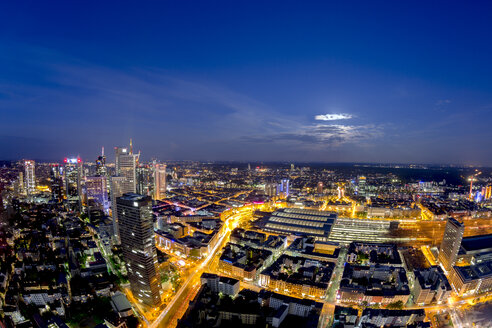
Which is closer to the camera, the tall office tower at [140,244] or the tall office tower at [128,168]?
the tall office tower at [140,244]

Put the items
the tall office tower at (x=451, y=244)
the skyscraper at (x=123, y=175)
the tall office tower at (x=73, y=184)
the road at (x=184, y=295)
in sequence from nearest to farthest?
the road at (x=184, y=295)
the tall office tower at (x=451, y=244)
the skyscraper at (x=123, y=175)
the tall office tower at (x=73, y=184)

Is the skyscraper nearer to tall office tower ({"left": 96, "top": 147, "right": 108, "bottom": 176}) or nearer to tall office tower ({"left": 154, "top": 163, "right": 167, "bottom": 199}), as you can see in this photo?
tall office tower ({"left": 154, "top": 163, "right": 167, "bottom": 199})

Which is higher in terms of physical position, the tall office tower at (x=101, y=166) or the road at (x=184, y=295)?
the tall office tower at (x=101, y=166)

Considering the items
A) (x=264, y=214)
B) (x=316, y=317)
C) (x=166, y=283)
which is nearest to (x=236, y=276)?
(x=166, y=283)

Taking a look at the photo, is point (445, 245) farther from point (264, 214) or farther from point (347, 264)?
point (264, 214)

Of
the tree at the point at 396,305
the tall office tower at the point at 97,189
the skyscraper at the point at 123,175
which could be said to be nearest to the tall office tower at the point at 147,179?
the tall office tower at the point at 97,189

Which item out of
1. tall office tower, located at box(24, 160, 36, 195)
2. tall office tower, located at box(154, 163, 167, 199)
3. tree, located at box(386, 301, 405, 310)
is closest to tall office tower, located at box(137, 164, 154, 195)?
tall office tower, located at box(154, 163, 167, 199)

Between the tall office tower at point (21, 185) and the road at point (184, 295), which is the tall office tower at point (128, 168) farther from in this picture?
the tall office tower at point (21, 185)
